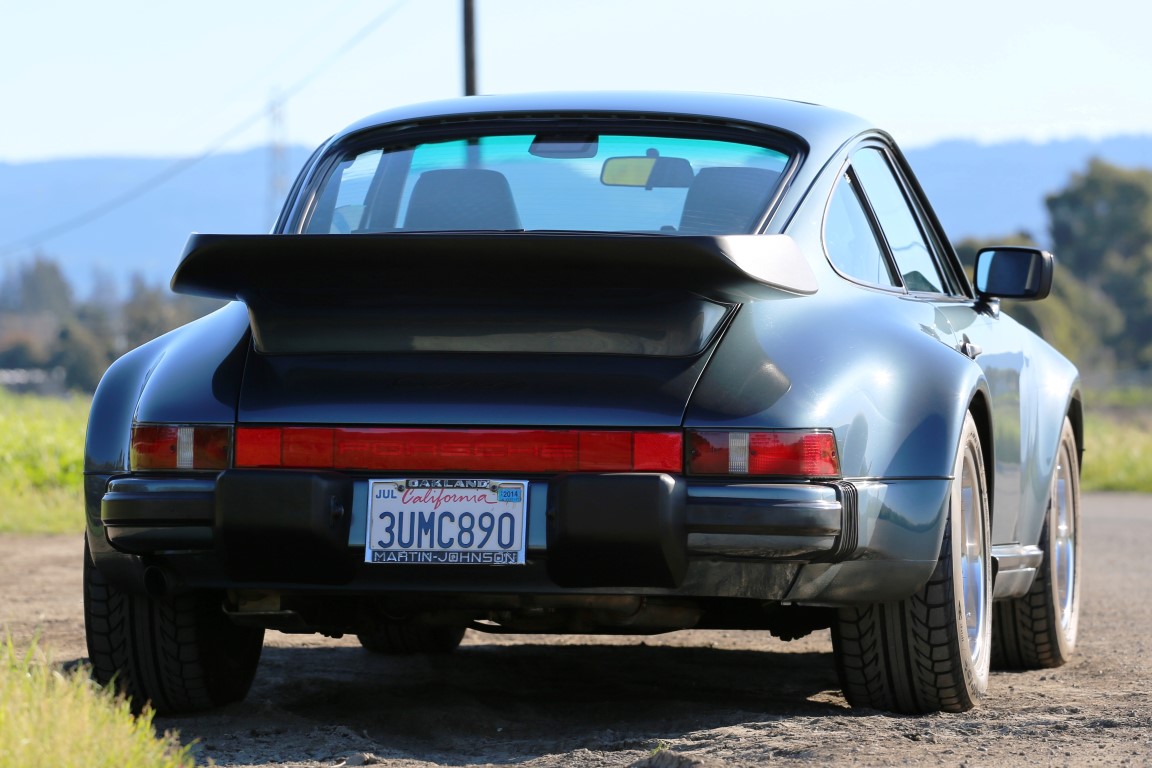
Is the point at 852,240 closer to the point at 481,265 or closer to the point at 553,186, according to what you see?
the point at 553,186

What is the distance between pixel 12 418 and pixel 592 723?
13624 mm

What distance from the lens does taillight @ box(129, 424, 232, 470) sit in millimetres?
3908

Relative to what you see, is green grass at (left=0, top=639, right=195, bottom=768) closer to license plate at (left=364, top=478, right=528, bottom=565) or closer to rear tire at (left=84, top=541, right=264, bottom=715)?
license plate at (left=364, top=478, right=528, bottom=565)

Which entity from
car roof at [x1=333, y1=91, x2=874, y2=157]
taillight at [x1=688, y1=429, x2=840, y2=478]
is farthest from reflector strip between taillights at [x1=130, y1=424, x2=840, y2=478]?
car roof at [x1=333, y1=91, x2=874, y2=157]

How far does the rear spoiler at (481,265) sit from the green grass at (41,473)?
27.1ft

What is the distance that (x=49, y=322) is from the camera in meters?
171

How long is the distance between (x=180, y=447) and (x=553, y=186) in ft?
4.10

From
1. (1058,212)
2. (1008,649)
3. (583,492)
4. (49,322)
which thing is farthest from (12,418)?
(49,322)

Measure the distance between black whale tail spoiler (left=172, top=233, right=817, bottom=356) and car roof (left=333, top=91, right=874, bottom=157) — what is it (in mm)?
766

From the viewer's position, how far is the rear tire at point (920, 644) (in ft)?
13.8

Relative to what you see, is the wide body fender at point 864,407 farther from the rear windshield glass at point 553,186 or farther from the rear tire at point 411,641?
the rear tire at point 411,641

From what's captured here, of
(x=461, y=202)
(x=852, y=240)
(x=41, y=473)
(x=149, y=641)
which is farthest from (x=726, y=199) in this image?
(x=41, y=473)

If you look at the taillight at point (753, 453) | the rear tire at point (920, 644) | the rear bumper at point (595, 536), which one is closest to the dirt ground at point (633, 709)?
the rear tire at point (920, 644)

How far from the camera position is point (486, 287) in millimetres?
3838
